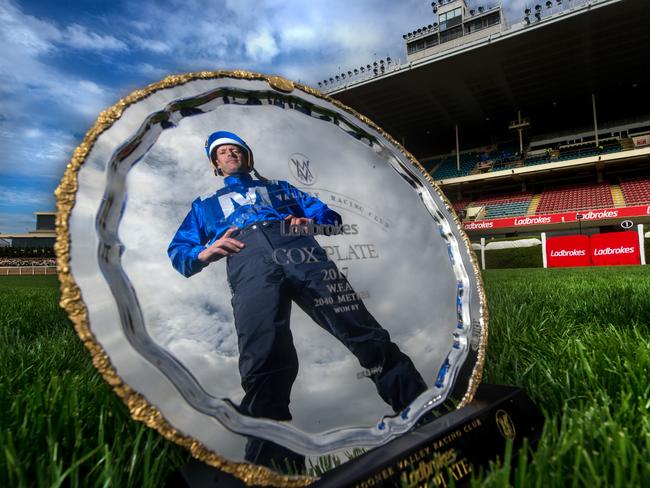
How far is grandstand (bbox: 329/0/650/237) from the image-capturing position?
52.7 feet

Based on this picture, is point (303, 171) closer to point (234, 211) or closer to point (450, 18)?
point (234, 211)

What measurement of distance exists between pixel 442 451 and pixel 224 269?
0.47 m

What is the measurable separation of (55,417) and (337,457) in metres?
0.52

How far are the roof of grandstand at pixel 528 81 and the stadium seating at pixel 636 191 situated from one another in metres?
4.39

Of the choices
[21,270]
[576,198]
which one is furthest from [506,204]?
[21,270]

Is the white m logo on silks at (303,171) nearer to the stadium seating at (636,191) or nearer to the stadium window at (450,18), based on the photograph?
the stadium seating at (636,191)

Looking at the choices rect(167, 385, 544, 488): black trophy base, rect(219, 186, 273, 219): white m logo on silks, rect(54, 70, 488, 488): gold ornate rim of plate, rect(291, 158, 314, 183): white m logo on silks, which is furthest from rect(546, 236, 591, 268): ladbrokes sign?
rect(54, 70, 488, 488): gold ornate rim of plate

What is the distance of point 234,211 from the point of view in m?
0.75

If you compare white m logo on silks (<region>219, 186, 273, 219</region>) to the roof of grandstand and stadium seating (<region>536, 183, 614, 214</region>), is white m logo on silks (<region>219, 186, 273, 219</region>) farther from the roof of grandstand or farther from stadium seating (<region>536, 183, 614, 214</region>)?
stadium seating (<region>536, 183, 614, 214</region>)

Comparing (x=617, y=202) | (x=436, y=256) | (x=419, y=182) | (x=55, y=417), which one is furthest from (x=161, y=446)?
(x=617, y=202)

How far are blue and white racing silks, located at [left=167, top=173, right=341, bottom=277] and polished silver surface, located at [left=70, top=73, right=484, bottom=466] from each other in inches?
0.7

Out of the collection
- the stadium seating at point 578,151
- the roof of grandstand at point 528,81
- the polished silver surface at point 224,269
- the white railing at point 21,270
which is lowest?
A: the polished silver surface at point 224,269

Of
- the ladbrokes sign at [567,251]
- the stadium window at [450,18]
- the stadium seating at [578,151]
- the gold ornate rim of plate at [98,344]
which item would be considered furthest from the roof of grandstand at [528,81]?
the gold ornate rim of plate at [98,344]

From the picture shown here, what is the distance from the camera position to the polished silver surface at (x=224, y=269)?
587 millimetres
